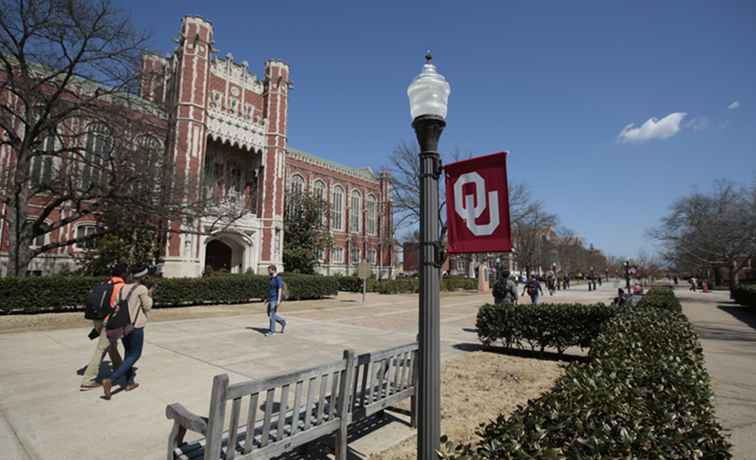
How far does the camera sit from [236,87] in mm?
31391

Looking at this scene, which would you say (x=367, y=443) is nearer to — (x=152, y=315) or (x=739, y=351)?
(x=739, y=351)

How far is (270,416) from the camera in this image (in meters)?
2.60

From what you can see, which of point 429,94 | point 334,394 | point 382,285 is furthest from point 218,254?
point 429,94

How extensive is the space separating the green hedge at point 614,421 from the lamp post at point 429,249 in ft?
1.16

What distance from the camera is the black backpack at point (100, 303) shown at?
17.0 ft

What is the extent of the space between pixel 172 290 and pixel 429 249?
652 inches

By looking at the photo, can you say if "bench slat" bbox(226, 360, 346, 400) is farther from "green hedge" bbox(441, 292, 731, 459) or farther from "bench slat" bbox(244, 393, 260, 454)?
"green hedge" bbox(441, 292, 731, 459)

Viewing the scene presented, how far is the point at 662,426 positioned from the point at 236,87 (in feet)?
116

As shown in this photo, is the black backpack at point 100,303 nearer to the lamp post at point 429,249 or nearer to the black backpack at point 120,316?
the black backpack at point 120,316

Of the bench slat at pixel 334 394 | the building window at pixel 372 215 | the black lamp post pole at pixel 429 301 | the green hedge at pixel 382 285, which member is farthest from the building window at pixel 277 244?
the black lamp post pole at pixel 429 301

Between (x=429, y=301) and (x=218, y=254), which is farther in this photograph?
(x=218, y=254)

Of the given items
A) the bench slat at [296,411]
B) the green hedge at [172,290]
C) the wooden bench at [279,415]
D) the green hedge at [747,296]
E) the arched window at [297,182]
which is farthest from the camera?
the arched window at [297,182]

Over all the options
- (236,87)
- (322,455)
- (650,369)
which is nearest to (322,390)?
(322,455)

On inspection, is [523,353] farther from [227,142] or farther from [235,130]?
[235,130]
